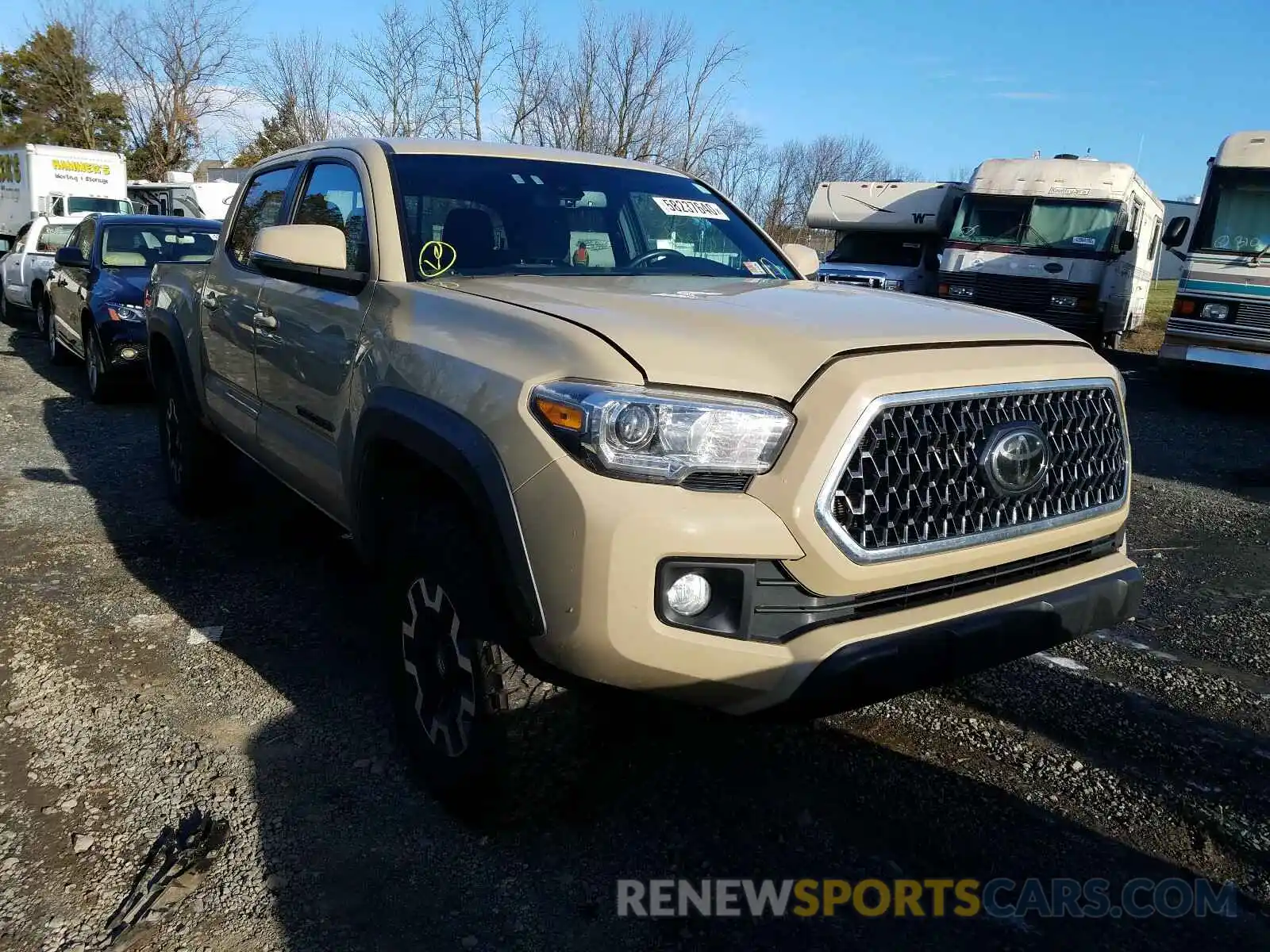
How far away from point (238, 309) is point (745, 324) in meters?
2.64

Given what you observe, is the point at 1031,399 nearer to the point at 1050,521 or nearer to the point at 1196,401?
the point at 1050,521

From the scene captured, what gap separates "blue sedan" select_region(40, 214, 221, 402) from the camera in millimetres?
8086

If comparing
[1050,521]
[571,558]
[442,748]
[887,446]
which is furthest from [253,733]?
[1050,521]

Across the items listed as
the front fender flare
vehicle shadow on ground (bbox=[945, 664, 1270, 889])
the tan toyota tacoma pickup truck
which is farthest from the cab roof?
vehicle shadow on ground (bbox=[945, 664, 1270, 889])

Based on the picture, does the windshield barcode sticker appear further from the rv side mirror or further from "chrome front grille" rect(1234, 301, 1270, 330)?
the rv side mirror

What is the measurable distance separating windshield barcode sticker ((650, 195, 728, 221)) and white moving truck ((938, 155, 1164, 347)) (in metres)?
Result: 10.7

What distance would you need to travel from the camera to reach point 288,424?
11.6 feet

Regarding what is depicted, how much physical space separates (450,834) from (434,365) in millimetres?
1258

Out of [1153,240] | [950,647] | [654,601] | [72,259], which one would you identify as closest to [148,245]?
[72,259]

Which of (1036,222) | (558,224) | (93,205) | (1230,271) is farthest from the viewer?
(93,205)

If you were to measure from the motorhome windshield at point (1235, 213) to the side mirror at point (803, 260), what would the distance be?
813 cm

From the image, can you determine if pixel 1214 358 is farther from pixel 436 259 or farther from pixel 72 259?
pixel 72 259

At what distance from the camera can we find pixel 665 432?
2035 mm

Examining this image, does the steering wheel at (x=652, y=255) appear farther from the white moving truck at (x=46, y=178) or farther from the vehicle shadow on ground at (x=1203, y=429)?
the white moving truck at (x=46, y=178)
